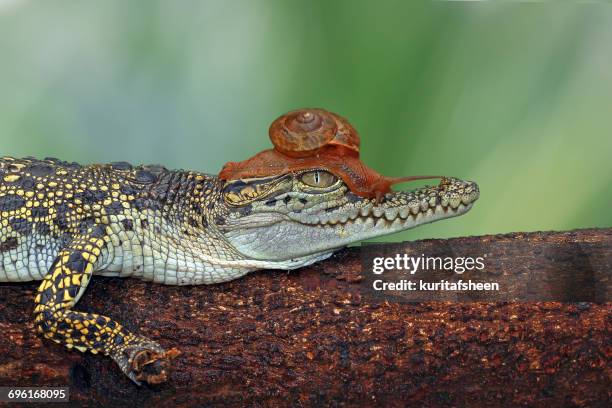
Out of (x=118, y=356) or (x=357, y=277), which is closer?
(x=118, y=356)

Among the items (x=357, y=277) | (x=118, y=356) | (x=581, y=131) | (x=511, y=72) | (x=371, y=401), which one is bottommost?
(x=371, y=401)

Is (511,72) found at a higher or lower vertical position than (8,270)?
higher

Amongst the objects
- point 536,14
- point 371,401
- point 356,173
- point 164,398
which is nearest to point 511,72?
point 536,14

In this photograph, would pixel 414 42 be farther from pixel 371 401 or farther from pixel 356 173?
pixel 371 401

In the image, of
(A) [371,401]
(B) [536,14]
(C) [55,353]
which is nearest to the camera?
(A) [371,401]

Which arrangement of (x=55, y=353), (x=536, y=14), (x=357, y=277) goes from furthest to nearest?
(x=536, y=14) < (x=357, y=277) < (x=55, y=353)

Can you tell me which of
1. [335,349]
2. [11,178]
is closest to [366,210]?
[335,349]

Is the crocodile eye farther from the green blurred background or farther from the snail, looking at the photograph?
the green blurred background
